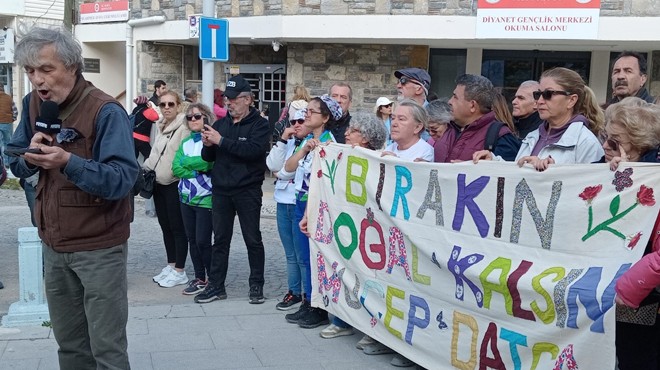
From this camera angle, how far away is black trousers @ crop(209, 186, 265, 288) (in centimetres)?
587

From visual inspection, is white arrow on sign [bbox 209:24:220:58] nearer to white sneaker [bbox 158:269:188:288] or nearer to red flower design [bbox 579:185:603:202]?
white sneaker [bbox 158:269:188:288]

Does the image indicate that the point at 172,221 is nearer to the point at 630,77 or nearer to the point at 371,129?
the point at 371,129

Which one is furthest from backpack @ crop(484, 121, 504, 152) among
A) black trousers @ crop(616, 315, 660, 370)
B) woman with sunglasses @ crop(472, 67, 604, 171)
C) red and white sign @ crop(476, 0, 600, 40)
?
red and white sign @ crop(476, 0, 600, 40)

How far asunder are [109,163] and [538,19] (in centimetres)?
1000

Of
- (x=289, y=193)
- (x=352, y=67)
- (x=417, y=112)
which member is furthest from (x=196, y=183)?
(x=352, y=67)

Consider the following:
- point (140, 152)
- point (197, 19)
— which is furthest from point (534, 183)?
point (197, 19)

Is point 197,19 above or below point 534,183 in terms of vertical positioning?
above

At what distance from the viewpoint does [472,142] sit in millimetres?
4668

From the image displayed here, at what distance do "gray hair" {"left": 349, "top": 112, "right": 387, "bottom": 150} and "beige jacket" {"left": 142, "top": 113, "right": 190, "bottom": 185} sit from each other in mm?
2072

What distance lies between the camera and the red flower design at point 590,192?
11.1ft

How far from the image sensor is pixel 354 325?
4953mm

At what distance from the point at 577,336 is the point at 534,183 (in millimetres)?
821

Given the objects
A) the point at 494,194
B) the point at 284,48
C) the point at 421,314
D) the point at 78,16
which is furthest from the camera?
the point at 78,16

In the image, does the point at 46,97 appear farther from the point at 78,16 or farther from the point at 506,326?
the point at 78,16
